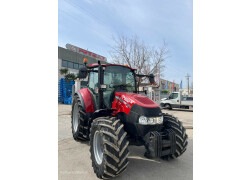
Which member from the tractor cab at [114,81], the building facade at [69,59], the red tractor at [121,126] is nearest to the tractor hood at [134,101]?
the red tractor at [121,126]

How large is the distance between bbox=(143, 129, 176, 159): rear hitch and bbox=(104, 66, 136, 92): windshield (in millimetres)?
1319

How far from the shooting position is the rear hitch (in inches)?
95.8

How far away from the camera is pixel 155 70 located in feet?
50.9

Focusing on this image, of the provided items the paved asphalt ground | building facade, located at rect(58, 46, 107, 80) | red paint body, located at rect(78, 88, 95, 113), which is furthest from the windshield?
building facade, located at rect(58, 46, 107, 80)

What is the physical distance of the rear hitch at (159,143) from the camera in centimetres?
243

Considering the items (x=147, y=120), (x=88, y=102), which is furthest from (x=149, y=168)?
(x=88, y=102)

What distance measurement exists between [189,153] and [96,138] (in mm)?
2321

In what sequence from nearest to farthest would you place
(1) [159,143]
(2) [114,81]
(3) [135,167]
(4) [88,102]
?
1. (1) [159,143]
2. (3) [135,167]
3. (2) [114,81]
4. (4) [88,102]

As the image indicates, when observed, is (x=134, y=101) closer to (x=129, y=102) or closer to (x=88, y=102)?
(x=129, y=102)

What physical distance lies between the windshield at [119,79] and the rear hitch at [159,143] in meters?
1.32

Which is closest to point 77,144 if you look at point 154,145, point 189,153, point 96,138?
point 96,138

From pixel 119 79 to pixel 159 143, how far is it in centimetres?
171

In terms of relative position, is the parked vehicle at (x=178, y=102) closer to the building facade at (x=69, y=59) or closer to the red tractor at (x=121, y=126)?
the red tractor at (x=121, y=126)

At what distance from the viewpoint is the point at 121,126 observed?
2457 millimetres
